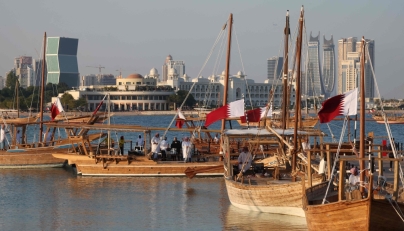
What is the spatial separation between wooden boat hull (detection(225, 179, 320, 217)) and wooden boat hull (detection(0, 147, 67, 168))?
17613mm

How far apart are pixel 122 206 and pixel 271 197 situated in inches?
260

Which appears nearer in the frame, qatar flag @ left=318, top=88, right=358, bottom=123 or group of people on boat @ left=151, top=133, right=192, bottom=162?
qatar flag @ left=318, top=88, right=358, bottom=123

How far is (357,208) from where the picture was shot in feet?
63.6

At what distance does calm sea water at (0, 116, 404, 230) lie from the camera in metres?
25.9

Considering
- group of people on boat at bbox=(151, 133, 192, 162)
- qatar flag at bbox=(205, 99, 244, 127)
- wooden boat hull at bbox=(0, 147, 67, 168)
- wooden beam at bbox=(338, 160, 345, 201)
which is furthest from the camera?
wooden boat hull at bbox=(0, 147, 67, 168)

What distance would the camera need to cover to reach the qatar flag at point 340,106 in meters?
21.8

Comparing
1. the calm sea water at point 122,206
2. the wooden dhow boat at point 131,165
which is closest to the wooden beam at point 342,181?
the calm sea water at point 122,206

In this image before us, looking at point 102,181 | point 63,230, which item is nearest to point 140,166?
point 102,181

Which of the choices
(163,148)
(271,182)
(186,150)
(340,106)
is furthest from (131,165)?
(340,106)

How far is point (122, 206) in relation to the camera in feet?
98.0

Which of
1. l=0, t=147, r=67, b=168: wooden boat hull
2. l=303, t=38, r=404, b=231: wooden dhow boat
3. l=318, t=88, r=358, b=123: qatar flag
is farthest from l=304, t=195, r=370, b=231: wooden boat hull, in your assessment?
l=0, t=147, r=67, b=168: wooden boat hull

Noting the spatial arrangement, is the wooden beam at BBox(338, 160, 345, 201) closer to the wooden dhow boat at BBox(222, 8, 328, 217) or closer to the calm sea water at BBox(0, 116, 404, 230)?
the wooden dhow boat at BBox(222, 8, 328, 217)

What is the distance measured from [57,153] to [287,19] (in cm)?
1342

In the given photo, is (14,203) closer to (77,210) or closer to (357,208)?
(77,210)
